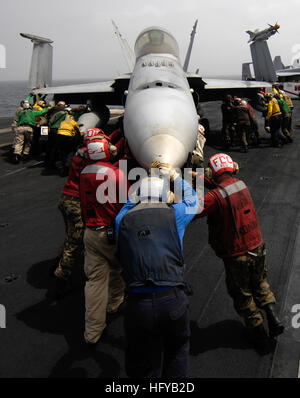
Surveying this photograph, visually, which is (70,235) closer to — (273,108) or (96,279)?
(96,279)

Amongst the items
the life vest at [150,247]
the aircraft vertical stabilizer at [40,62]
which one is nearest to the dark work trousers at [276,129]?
the life vest at [150,247]

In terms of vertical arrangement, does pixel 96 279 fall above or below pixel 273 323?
above

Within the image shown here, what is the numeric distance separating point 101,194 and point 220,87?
11.4 m

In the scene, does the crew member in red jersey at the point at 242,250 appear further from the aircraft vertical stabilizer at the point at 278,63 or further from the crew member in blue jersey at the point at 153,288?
the aircraft vertical stabilizer at the point at 278,63

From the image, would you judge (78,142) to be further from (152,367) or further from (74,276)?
(152,367)

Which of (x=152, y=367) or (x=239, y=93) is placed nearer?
(x=152, y=367)

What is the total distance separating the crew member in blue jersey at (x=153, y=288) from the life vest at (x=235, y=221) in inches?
33.2

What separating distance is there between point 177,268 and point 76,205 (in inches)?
92.4

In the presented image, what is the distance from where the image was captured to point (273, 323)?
3469 millimetres

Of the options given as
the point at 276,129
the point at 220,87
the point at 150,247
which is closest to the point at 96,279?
the point at 150,247

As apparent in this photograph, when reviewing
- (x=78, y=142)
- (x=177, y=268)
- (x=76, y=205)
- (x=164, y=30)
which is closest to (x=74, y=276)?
(x=76, y=205)

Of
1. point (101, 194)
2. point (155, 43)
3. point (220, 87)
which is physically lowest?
point (101, 194)

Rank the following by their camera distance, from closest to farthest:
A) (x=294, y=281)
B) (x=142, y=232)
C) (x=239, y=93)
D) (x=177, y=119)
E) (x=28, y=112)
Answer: (x=142, y=232) → (x=294, y=281) → (x=177, y=119) → (x=28, y=112) → (x=239, y=93)

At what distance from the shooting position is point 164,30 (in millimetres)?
10234
